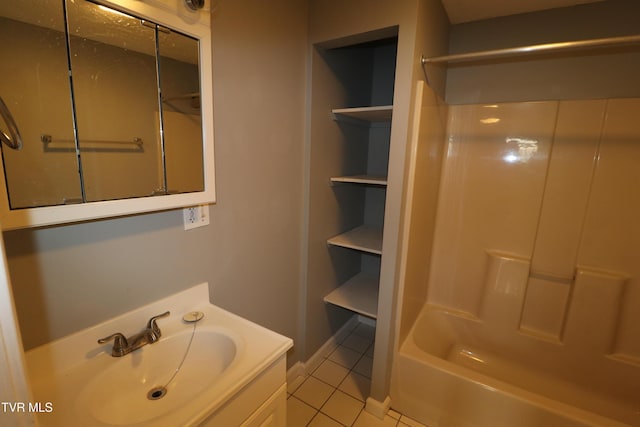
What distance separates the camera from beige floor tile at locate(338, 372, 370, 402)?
1.94 metres

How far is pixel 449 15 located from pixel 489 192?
117 cm

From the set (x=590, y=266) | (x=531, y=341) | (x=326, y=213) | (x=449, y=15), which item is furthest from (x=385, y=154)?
(x=531, y=341)

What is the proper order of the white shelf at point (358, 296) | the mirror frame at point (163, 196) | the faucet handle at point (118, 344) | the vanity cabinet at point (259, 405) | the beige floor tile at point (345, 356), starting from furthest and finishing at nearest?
1. the beige floor tile at point (345, 356)
2. the white shelf at point (358, 296)
3. the faucet handle at point (118, 344)
4. the vanity cabinet at point (259, 405)
5. the mirror frame at point (163, 196)

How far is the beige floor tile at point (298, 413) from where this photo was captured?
67.9 inches

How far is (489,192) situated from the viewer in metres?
2.00

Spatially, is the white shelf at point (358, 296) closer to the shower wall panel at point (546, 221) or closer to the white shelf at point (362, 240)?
the white shelf at point (362, 240)

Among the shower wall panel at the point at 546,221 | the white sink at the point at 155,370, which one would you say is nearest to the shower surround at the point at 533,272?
A: the shower wall panel at the point at 546,221

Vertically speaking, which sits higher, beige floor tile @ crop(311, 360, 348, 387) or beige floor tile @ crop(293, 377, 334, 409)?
beige floor tile @ crop(311, 360, 348, 387)

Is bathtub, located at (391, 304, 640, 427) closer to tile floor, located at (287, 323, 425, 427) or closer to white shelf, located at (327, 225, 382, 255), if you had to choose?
tile floor, located at (287, 323, 425, 427)

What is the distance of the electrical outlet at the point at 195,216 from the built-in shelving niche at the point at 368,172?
0.98 m

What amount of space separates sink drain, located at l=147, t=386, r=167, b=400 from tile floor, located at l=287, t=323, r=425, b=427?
3.41 ft

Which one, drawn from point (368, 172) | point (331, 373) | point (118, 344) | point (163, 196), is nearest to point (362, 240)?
point (368, 172)

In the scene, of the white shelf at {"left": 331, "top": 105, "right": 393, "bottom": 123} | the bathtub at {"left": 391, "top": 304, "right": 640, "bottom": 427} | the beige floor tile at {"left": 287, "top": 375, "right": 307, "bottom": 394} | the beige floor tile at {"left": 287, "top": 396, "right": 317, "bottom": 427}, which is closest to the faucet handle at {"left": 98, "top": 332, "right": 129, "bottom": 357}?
the beige floor tile at {"left": 287, "top": 396, "right": 317, "bottom": 427}

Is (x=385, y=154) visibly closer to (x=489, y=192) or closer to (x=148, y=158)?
(x=489, y=192)
